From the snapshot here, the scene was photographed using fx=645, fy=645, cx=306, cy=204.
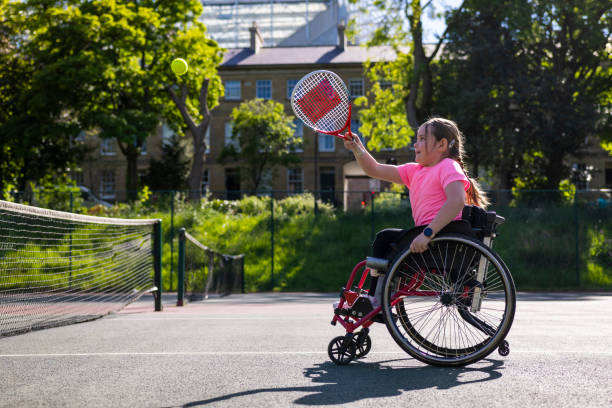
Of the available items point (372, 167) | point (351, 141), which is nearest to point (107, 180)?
point (351, 141)

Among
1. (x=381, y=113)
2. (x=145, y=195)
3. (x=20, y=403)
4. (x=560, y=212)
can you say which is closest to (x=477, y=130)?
(x=381, y=113)

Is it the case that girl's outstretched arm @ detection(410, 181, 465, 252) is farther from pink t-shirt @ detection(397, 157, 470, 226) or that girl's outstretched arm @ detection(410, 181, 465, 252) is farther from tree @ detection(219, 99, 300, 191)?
tree @ detection(219, 99, 300, 191)

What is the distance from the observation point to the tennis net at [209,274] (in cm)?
1373

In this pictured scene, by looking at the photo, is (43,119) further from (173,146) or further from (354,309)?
(354,309)

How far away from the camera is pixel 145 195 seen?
2002 centimetres

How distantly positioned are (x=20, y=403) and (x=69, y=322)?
437cm

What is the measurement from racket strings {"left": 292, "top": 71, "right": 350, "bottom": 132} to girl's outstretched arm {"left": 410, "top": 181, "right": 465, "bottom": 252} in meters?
1.18

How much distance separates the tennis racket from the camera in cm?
471

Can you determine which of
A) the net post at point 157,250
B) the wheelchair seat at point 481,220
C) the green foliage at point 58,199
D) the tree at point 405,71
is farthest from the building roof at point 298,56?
the wheelchair seat at point 481,220

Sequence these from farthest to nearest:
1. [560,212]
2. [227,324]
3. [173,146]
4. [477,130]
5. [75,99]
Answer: [173,146] → [75,99] → [477,130] → [560,212] → [227,324]

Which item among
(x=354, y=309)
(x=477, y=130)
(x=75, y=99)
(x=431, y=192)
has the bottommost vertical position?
(x=354, y=309)

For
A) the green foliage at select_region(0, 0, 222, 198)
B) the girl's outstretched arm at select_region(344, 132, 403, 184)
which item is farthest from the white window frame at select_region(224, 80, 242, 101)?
→ the girl's outstretched arm at select_region(344, 132, 403, 184)

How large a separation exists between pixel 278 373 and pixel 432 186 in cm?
149

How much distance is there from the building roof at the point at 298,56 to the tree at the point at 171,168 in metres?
10.4
